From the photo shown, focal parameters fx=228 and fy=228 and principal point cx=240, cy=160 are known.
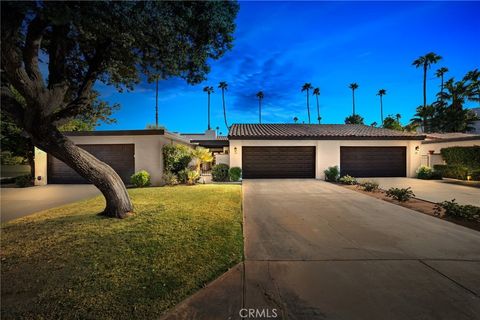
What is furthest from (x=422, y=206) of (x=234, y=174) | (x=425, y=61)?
(x=425, y=61)

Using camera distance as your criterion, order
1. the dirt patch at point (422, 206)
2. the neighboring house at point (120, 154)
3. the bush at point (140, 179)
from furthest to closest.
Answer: the neighboring house at point (120, 154)
the bush at point (140, 179)
the dirt patch at point (422, 206)

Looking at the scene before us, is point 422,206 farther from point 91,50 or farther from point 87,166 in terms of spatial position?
point 91,50

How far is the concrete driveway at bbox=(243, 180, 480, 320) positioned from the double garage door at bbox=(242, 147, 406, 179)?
28.6ft

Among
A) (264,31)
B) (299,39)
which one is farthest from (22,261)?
(299,39)

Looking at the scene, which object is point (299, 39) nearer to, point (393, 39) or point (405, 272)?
point (393, 39)

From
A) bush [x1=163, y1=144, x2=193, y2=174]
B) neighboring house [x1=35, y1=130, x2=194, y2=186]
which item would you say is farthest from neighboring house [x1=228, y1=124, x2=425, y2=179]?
neighboring house [x1=35, y1=130, x2=194, y2=186]

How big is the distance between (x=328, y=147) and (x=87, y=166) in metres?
13.7

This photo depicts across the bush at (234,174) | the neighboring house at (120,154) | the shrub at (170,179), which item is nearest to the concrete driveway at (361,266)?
the bush at (234,174)

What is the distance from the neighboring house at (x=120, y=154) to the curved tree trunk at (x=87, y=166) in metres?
6.67

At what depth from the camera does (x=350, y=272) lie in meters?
3.32

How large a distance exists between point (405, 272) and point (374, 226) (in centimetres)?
232

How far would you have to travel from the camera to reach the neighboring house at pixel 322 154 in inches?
593

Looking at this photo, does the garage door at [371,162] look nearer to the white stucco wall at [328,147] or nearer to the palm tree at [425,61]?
the white stucco wall at [328,147]
